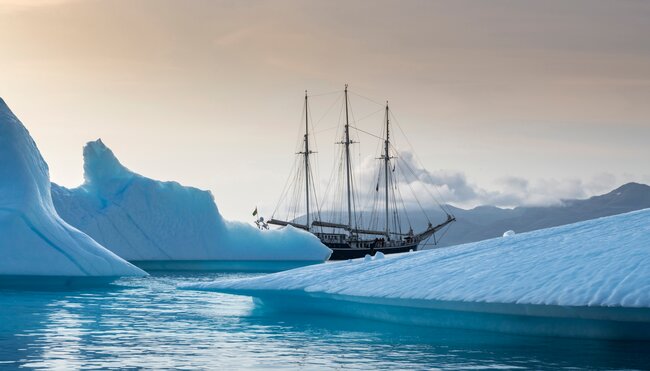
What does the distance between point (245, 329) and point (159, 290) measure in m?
14.6

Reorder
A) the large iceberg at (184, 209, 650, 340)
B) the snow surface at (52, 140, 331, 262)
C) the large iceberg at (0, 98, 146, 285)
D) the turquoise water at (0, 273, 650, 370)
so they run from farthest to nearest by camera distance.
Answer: the snow surface at (52, 140, 331, 262)
the large iceberg at (0, 98, 146, 285)
the large iceberg at (184, 209, 650, 340)
the turquoise water at (0, 273, 650, 370)

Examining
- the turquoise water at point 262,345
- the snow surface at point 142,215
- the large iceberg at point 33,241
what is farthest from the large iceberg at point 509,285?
the snow surface at point 142,215

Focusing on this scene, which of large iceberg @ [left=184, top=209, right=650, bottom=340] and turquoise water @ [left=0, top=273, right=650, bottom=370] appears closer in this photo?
turquoise water @ [left=0, top=273, right=650, bottom=370]

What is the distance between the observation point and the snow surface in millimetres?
47219

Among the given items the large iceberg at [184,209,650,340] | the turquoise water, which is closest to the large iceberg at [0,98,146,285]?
the turquoise water

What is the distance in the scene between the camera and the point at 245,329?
15367mm

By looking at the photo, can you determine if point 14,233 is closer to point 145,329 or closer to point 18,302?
point 18,302

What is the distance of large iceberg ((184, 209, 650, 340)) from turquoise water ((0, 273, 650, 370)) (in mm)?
267

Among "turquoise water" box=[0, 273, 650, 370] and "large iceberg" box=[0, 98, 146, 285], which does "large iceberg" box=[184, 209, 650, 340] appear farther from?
Answer: "large iceberg" box=[0, 98, 146, 285]

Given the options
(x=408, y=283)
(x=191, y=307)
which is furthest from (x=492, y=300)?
(x=191, y=307)

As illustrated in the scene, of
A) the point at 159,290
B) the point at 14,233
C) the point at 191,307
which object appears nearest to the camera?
the point at 191,307

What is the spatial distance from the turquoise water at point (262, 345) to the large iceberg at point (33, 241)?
715cm

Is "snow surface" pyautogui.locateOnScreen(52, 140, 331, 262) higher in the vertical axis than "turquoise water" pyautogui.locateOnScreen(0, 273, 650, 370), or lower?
higher

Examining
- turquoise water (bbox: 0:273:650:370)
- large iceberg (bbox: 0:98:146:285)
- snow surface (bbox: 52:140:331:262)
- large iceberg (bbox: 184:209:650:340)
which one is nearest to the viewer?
turquoise water (bbox: 0:273:650:370)
